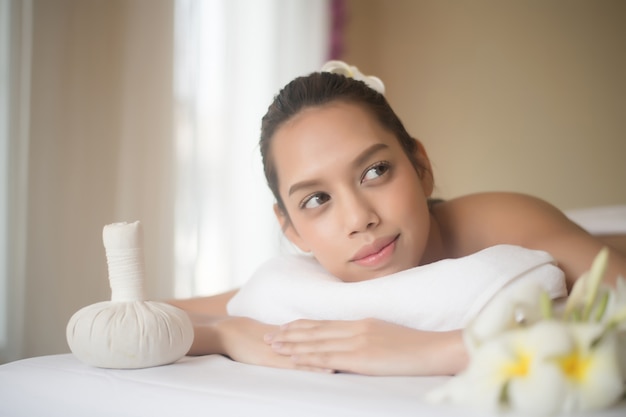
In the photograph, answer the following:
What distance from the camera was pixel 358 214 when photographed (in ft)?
3.85

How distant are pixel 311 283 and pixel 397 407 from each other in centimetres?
51

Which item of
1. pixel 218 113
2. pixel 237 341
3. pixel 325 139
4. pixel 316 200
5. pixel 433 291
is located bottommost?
pixel 237 341

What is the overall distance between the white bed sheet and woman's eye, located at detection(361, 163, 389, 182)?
0.45m

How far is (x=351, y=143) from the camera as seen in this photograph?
49.1 inches

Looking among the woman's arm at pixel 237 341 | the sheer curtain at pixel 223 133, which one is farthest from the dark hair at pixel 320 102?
the sheer curtain at pixel 223 133

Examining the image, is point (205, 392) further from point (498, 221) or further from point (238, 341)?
point (498, 221)

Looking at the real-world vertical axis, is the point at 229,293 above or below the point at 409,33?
below

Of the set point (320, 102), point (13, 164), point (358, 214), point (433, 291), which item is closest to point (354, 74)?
point (320, 102)

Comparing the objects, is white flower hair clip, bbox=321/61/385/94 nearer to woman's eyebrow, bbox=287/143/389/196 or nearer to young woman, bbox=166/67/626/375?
young woman, bbox=166/67/626/375

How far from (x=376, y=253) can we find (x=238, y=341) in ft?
1.06

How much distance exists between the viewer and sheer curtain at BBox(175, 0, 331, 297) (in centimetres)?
255

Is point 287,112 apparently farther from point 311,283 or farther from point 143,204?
point 143,204

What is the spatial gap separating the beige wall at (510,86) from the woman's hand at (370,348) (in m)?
3.27

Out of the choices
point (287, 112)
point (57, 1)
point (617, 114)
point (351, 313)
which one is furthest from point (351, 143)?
point (617, 114)
